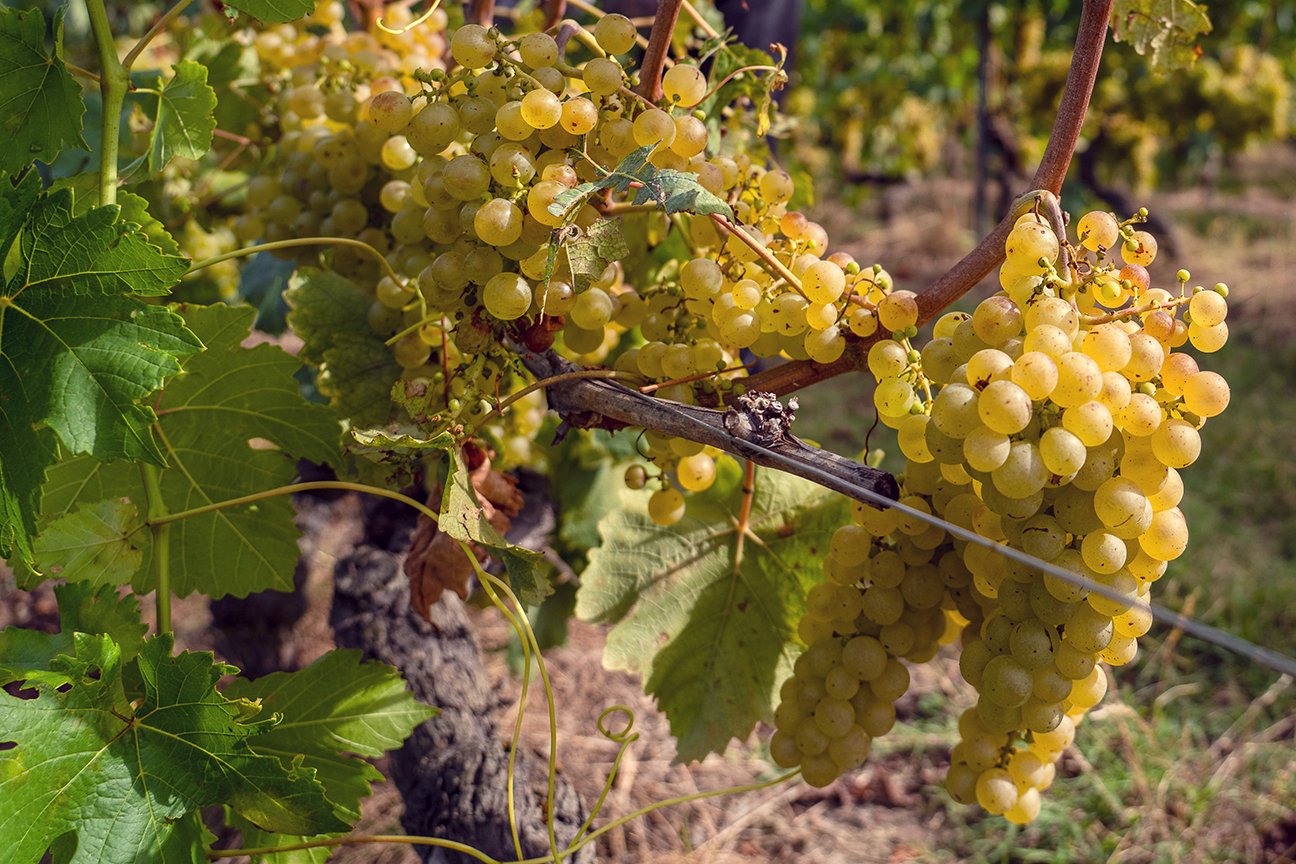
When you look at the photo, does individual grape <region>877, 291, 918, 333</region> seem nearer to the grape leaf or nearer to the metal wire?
the metal wire

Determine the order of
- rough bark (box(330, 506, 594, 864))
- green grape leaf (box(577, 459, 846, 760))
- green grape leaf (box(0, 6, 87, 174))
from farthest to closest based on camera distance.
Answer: rough bark (box(330, 506, 594, 864)), green grape leaf (box(577, 459, 846, 760)), green grape leaf (box(0, 6, 87, 174))

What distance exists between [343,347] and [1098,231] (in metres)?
0.81

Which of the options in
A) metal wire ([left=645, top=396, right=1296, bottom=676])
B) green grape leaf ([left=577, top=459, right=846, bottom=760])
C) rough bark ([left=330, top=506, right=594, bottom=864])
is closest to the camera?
metal wire ([left=645, top=396, right=1296, bottom=676])

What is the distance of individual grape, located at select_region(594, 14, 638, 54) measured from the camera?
2.88 feet

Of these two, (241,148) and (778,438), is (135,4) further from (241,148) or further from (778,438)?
(778,438)

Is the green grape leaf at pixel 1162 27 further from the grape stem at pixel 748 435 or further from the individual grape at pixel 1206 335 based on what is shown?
the grape stem at pixel 748 435

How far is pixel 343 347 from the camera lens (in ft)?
3.81

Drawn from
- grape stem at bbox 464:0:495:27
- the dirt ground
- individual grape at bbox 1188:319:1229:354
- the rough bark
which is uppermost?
individual grape at bbox 1188:319:1229:354

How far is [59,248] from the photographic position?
2.65 ft

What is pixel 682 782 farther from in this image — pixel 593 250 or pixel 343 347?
pixel 593 250

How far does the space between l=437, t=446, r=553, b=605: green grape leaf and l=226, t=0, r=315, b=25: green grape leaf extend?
0.44 m

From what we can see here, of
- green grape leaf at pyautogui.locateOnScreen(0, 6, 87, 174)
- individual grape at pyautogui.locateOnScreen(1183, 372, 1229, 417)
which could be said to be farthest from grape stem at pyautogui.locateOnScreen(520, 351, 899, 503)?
green grape leaf at pyautogui.locateOnScreen(0, 6, 87, 174)

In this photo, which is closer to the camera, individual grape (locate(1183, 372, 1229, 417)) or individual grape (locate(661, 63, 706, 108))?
individual grape (locate(1183, 372, 1229, 417))

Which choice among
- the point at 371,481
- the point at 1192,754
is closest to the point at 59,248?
the point at 371,481
